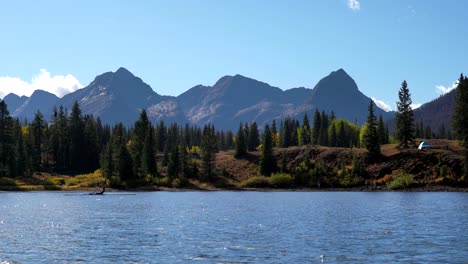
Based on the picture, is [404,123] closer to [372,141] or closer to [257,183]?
[372,141]

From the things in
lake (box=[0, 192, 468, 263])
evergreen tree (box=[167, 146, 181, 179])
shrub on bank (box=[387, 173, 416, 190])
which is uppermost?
evergreen tree (box=[167, 146, 181, 179])

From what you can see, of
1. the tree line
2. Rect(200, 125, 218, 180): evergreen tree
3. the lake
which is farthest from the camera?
Rect(200, 125, 218, 180): evergreen tree

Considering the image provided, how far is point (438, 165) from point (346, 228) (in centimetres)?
9382

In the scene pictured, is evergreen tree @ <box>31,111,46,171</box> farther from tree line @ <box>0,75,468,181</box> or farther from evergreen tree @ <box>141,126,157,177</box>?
evergreen tree @ <box>141,126,157,177</box>

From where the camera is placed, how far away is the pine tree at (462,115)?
126312 millimetres

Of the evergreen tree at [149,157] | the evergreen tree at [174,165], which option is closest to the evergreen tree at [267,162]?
the evergreen tree at [174,165]

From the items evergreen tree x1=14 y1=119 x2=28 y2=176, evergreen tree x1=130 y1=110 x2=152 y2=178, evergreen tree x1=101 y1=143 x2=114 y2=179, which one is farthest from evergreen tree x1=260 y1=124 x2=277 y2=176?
evergreen tree x1=14 y1=119 x2=28 y2=176

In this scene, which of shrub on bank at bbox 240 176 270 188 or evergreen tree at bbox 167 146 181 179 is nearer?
evergreen tree at bbox 167 146 181 179

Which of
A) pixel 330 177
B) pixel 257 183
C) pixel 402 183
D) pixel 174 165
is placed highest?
pixel 174 165

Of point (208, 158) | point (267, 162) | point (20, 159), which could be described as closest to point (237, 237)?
point (208, 158)

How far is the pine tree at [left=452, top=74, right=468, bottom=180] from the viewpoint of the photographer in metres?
126

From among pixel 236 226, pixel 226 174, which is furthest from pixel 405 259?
pixel 226 174

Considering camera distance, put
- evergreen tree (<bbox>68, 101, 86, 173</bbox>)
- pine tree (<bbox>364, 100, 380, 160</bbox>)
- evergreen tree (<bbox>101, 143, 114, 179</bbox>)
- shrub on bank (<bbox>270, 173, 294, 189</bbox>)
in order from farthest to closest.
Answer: evergreen tree (<bbox>68, 101, 86, 173</bbox>) < pine tree (<bbox>364, 100, 380, 160</bbox>) < shrub on bank (<bbox>270, 173, 294, 189</bbox>) < evergreen tree (<bbox>101, 143, 114, 179</bbox>)

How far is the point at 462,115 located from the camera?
12700 cm
